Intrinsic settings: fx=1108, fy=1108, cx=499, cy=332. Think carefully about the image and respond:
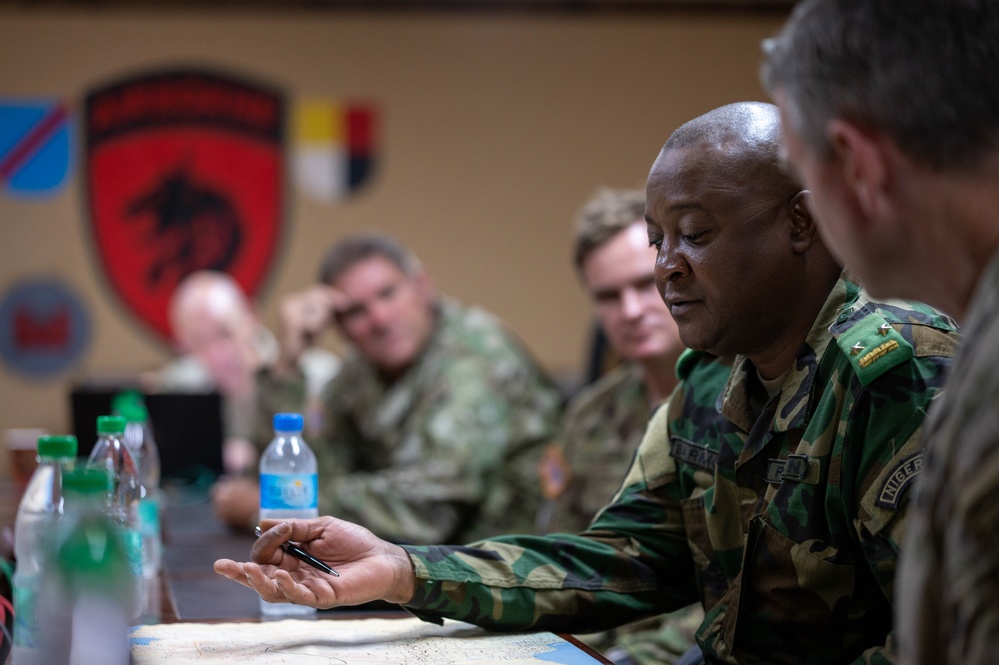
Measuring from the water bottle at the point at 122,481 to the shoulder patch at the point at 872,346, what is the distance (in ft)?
3.15

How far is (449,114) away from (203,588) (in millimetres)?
3993

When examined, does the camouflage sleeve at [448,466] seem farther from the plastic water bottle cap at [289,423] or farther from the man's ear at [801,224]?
the man's ear at [801,224]

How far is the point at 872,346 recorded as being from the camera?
1168mm

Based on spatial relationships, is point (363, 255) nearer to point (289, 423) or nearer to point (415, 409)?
point (415, 409)

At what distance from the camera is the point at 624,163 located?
18.5ft

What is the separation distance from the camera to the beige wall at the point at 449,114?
5250 mm

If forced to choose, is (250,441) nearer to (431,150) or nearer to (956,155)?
(431,150)

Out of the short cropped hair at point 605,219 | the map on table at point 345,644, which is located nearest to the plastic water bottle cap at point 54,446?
the map on table at point 345,644

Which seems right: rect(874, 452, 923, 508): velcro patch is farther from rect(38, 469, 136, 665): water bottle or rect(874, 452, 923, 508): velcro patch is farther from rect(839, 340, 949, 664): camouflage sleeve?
rect(38, 469, 136, 665): water bottle

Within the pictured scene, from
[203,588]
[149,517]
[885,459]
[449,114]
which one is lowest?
[203,588]

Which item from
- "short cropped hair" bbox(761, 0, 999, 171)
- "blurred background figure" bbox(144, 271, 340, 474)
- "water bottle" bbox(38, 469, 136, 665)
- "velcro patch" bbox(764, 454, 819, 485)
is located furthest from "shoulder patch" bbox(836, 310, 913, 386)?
"blurred background figure" bbox(144, 271, 340, 474)

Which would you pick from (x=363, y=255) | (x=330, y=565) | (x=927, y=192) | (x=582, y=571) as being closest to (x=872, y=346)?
(x=927, y=192)

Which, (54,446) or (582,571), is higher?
(54,446)

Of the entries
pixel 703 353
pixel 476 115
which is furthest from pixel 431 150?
pixel 703 353
